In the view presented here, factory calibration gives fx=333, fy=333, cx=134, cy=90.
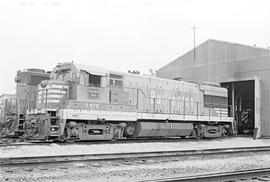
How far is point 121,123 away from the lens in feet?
47.7

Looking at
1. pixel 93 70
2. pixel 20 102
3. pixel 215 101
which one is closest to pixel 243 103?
pixel 215 101

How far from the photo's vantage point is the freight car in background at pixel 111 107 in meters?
12.9

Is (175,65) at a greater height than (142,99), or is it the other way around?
(175,65)

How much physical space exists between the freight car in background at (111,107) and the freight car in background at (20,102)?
2.09ft

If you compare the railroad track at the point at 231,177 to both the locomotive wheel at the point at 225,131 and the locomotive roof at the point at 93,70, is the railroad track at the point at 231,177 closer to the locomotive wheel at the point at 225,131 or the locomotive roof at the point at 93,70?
the locomotive roof at the point at 93,70

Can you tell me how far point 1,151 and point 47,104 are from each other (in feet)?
11.8

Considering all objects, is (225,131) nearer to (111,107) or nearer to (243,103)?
(243,103)

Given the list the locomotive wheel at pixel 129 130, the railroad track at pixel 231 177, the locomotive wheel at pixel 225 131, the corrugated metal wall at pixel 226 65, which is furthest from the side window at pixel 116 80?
the corrugated metal wall at pixel 226 65

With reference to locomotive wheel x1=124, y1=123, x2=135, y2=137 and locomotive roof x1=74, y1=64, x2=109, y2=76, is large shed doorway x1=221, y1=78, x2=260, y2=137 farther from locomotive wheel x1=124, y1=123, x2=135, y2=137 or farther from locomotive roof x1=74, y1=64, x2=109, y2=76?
locomotive roof x1=74, y1=64, x2=109, y2=76

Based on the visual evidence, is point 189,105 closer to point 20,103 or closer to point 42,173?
point 20,103

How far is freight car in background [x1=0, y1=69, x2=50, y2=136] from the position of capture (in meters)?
14.3

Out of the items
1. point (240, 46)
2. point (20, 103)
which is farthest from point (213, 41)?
point (20, 103)

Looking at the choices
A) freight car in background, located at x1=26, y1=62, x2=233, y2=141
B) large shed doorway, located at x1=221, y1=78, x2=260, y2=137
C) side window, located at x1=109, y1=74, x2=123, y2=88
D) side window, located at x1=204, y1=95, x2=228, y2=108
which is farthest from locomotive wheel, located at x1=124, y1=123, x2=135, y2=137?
large shed doorway, located at x1=221, y1=78, x2=260, y2=137

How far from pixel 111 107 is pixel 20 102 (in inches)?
184
